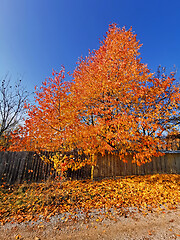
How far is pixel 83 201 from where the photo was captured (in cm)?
621

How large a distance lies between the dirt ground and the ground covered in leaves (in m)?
0.30

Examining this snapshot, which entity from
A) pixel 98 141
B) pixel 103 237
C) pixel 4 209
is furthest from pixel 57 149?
pixel 103 237

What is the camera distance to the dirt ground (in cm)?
376

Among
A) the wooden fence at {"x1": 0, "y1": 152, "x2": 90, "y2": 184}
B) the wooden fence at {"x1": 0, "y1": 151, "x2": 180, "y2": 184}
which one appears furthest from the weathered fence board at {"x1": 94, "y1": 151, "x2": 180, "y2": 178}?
the wooden fence at {"x1": 0, "y1": 152, "x2": 90, "y2": 184}

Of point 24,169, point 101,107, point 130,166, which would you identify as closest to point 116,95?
point 101,107

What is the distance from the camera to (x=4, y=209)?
5520mm

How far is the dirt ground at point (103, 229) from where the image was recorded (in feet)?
12.3

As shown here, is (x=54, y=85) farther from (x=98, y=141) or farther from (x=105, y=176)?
(x=105, y=176)

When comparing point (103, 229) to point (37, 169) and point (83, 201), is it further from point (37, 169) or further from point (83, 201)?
point (37, 169)

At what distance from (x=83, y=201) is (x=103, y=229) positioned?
7.50 ft

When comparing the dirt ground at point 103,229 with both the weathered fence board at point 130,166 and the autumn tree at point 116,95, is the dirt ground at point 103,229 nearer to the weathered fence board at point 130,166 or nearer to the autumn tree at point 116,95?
the autumn tree at point 116,95

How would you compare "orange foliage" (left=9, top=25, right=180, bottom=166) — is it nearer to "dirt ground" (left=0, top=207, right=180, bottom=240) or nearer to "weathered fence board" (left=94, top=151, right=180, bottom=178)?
"weathered fence board" (left=94, top=151, right=180, bottom=178)

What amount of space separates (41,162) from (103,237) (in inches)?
280

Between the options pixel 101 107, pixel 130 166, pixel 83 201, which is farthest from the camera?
pixel 130 166
